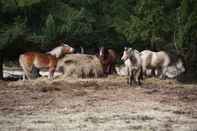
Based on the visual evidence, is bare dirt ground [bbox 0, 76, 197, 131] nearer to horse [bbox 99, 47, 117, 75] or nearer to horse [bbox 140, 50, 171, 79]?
horse [bbox 140, 50, 171, 79]

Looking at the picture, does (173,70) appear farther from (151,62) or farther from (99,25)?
(99,25)

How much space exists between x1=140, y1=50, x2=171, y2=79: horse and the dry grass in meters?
1.91

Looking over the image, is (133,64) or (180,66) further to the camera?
(180,66)

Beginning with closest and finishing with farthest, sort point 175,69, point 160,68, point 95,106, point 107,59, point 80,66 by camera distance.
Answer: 1. point 95,106
2. point 80,66
3. point 160,68
4. point 107,59
5. point 175,69

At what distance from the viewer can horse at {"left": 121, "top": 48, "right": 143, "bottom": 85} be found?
20.8m

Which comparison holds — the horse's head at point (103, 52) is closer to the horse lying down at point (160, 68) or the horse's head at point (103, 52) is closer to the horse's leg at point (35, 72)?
the horse lying down at point (160, 68)

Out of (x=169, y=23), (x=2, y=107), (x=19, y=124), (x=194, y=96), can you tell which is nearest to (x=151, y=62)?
(x=169, y=23)

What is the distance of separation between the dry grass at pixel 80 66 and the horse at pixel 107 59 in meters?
0.93

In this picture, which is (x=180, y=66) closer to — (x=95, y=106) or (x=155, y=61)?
(x=155, y=61)

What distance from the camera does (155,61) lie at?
23547mm

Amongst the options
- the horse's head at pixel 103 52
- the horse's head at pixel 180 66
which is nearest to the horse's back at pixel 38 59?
the horse's head at pixel 103 52

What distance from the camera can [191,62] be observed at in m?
25.5

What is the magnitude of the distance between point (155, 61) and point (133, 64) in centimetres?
270

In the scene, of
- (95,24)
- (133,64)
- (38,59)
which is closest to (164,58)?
(133,64)
